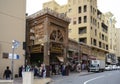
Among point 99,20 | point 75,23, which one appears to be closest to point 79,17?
point 75,23

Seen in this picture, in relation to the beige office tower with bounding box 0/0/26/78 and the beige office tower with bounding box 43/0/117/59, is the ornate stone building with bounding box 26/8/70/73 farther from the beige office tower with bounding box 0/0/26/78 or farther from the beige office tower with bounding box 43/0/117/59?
the beige office tower with bounding box 43/0/117/59

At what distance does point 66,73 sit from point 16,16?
11.8 m

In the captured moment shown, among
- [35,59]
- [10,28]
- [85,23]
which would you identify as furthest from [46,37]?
[85,23]

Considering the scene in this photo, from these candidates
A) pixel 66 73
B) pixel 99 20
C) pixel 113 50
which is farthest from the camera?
pixel 113 50

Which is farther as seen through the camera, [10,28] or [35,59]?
[35,59]

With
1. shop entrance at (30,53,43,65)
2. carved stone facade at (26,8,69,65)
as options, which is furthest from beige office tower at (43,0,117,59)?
shop entrance at (30,53,43,65)

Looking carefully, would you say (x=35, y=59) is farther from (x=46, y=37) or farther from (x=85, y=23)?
(x=85, y=23)

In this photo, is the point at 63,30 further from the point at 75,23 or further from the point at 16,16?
the point at 75,23

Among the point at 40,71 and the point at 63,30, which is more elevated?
the point at 63,30

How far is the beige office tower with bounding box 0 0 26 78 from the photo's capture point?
3313 cm

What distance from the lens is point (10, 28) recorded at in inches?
1363

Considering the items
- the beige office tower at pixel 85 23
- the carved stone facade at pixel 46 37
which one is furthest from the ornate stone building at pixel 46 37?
the beige office tower at pixel 85 23

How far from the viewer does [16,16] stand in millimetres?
35625

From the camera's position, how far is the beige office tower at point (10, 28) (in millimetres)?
33134
